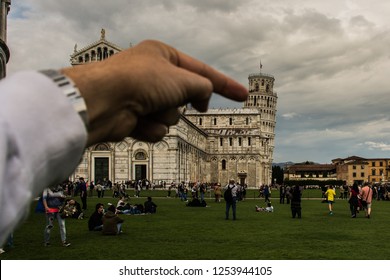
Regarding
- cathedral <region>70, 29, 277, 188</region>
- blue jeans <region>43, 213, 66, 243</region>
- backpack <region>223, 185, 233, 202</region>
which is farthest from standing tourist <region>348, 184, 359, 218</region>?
blue jeans <region>43, 213, 66, 243</region>

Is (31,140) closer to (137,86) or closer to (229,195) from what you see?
(137,86)

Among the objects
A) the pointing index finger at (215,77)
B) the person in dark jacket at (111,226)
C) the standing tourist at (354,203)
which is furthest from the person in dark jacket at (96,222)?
the pointing index finger at (215,77)

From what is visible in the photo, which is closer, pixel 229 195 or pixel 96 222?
pixel 96 222

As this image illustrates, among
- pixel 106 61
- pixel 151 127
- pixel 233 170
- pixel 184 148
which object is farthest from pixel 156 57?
pixel 233 170

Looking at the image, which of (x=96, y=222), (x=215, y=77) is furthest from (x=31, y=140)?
(x=96, y=222)

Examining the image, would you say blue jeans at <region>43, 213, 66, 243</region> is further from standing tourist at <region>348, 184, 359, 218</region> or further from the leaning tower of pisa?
the leaning tower of pisa

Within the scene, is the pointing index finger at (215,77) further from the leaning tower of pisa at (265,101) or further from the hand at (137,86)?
the leaning tower of pisa at (265,101)

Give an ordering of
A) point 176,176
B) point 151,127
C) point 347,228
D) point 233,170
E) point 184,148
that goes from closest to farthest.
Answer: point 151,127, point 347,228, point 176,176, point 184,148, point 233,170

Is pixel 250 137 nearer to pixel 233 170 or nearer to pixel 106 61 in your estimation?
pixel 233 170
